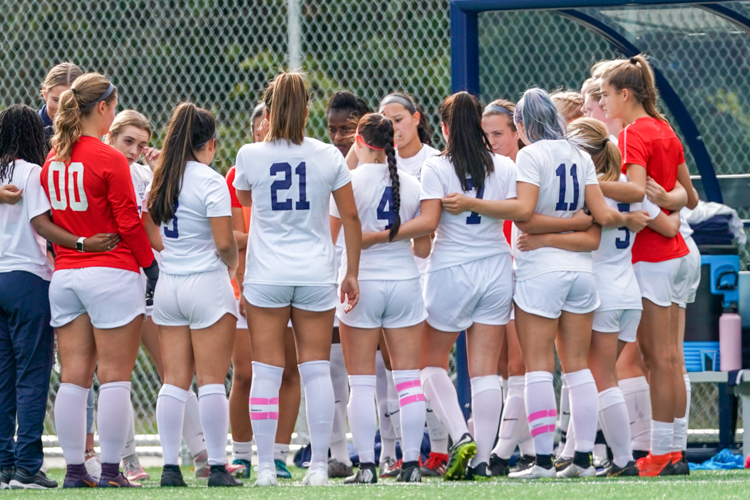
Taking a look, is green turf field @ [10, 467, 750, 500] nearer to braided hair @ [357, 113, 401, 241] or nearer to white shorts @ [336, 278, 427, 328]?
white shorts @ [336, 278, 427, 328]

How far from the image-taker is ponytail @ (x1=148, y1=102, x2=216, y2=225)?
15.0 ft

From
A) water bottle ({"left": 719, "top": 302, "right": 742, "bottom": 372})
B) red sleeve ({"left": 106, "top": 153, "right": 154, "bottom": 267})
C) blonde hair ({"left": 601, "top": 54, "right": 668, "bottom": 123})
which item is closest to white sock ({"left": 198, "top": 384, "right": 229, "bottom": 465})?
red sleeve ({"left": 106, "top": 153, "right": 154, "bottom": 267})

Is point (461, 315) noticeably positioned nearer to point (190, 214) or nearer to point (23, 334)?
point (190, 214)

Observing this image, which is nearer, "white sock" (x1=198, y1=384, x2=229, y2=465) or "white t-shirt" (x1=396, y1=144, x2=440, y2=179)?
"white sock" (x1=198, y1=384, x2=229, y2=465)

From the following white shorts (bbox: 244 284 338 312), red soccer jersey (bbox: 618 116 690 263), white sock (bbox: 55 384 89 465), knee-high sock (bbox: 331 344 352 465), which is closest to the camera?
white shorts (bbox: 244 284 338 312)

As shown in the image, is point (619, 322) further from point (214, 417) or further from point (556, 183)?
point (214, 417)

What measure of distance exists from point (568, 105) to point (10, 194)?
9.16ft

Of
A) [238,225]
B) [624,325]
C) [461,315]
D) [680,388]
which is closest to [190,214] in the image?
[238,225]

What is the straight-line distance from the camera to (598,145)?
16.3ft

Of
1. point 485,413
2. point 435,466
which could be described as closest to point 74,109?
point 485,413

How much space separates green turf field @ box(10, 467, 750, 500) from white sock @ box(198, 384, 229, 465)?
16 centimetres

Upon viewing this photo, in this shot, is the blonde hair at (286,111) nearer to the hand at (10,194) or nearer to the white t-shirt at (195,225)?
the white t-shirt at (195,225)

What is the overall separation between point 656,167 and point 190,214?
218 cm

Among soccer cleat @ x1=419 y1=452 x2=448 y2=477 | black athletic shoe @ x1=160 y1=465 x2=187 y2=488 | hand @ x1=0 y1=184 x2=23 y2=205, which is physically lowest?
soccer cleat @ x1=419 y1=452 x2=448 y2=477
